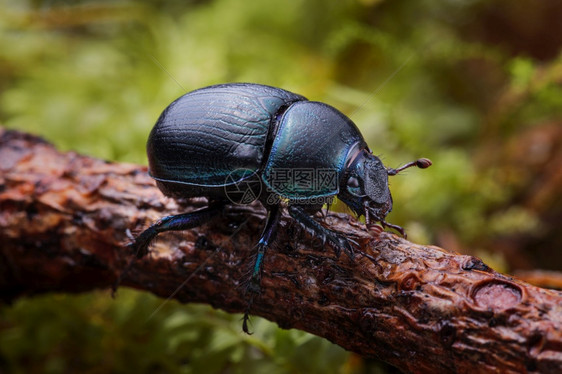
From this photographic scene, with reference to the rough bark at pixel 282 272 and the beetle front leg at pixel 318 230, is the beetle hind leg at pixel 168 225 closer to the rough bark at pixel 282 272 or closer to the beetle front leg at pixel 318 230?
the rough bark at pixel 282 272

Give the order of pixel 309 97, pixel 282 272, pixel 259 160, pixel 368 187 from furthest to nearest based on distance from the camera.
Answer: pixel 309 97 < pixel 259 160 < pixel 368 187 < pixel 282 272

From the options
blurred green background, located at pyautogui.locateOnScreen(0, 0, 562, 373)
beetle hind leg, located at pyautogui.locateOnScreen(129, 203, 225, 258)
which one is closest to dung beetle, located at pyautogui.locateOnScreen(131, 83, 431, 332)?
beetle hind leg, located at pyautogui.locateOnScreen(129, 203, 225, 258)

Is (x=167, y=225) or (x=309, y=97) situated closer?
(x=167, y=225)

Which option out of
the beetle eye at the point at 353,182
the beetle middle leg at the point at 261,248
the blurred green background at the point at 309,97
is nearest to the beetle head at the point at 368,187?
the beetle eye at the point at 353,182

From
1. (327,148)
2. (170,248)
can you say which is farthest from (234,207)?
(327,148)

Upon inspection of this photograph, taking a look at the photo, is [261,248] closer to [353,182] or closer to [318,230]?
[318,230]

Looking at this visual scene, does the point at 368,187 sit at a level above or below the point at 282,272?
above

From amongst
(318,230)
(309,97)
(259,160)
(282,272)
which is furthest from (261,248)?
(309,97)
